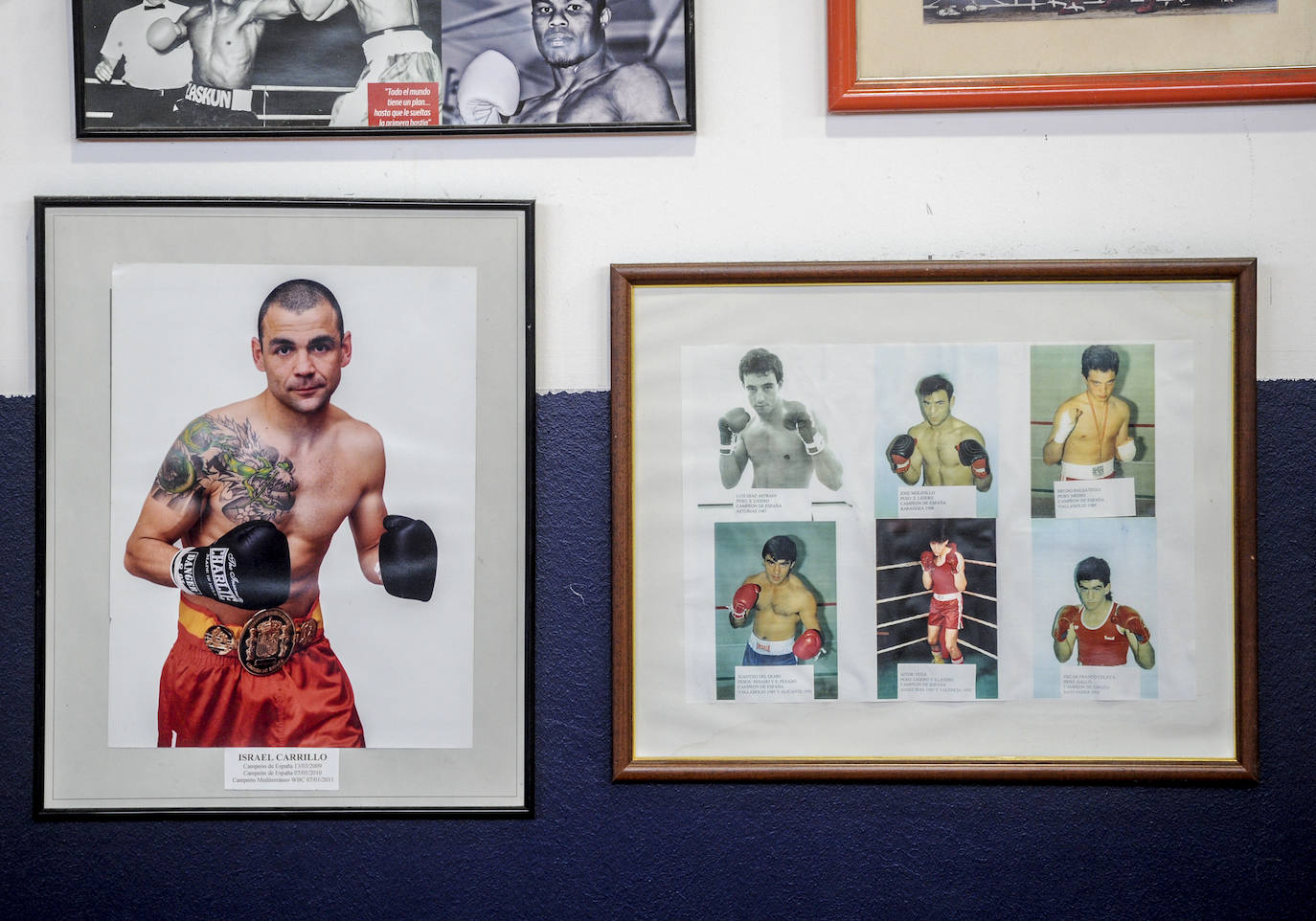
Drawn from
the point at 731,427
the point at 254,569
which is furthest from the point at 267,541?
the point at 731,427

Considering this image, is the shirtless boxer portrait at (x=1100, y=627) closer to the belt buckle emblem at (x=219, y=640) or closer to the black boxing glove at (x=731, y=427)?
the black boxing glove at (x=731, y=427)

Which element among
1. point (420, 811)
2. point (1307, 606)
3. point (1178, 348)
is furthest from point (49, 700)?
point (1307, 606)

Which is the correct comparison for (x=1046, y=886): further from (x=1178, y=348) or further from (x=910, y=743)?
(x=1178, y=348)

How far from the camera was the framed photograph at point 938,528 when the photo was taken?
1.13 meters

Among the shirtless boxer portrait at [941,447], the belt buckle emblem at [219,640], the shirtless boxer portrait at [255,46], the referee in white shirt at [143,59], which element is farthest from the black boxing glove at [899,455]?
the referee in white shirt at [143,59]

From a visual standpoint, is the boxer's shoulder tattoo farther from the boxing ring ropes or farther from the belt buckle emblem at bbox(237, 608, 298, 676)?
the boxing ring ropes

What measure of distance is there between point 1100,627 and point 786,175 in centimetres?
68

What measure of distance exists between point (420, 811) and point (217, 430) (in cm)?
53

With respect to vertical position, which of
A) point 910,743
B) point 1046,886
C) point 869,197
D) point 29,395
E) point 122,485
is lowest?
point 1046,886

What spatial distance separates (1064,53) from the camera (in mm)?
1128

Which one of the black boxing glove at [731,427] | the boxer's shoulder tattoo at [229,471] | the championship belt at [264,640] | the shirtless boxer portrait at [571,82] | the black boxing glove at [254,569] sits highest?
the shirtless boxer portrait at [571,82]

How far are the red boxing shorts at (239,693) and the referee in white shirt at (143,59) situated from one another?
63cm

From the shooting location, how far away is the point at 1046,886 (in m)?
1.14

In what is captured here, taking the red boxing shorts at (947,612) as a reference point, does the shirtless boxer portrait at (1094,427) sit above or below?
above
